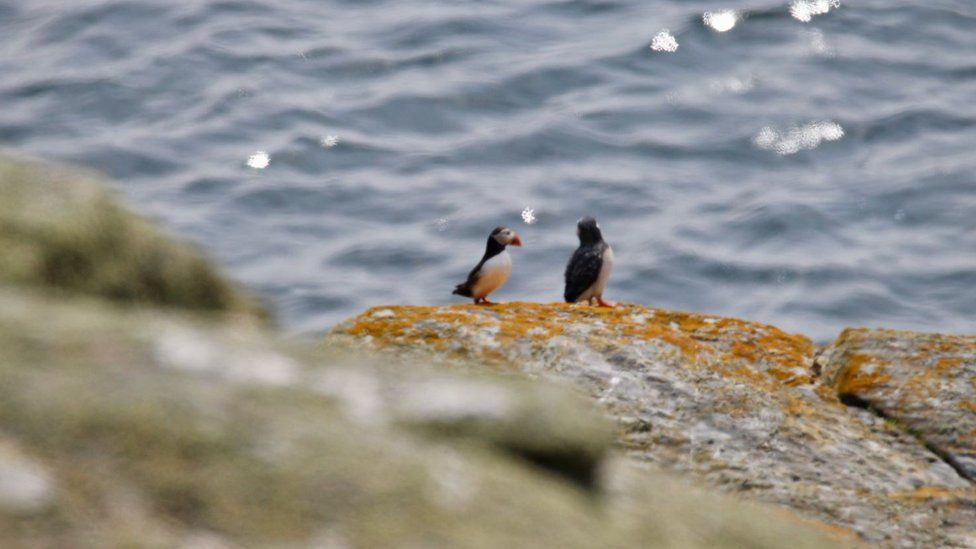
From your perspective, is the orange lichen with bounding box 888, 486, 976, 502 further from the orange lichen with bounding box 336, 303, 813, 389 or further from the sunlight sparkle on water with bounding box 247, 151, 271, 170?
the sunlight sparkle on water with bounding box 247, 151, 271, 170

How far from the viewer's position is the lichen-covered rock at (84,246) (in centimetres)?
429

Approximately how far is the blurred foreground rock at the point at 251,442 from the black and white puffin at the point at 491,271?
7.00 metres

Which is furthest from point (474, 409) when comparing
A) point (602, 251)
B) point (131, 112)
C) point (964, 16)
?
point (964, 16)

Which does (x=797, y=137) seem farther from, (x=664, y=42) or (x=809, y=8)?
(x=809, y=8)

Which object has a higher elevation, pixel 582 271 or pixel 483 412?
pixel 483 412

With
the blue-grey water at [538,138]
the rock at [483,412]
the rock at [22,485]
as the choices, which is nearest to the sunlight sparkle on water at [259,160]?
the blue-grey water at [538,138]

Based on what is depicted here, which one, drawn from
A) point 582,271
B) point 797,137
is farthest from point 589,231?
point 797,137

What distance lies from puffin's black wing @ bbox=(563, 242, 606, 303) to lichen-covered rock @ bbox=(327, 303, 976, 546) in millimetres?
4558

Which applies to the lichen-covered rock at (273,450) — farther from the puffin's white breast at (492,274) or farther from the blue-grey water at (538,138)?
the blue-grey water at (538,138)

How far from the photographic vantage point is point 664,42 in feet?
81.2

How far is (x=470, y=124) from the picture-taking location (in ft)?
72.9

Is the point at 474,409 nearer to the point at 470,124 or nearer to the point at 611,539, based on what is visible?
the point at 611,539

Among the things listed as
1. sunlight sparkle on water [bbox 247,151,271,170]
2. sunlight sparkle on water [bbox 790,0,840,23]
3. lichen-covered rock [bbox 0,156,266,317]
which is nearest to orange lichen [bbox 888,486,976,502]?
lichen-covered rock [bbox 0,156,266,317]

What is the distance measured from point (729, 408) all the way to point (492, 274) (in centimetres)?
549
